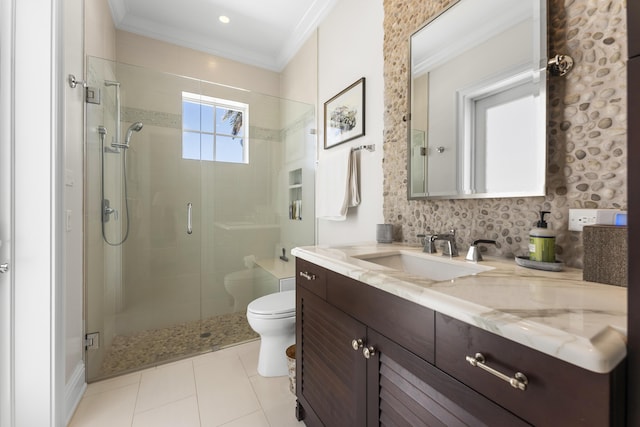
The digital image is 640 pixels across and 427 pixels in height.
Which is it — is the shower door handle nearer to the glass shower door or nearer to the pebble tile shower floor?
the glass shower door

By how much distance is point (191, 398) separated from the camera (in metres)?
1.53

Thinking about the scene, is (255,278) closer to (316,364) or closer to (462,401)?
(316,364)

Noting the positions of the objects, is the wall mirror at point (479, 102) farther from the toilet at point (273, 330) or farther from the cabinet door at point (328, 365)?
the toilet at point (273, 330)

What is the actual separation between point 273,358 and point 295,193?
148 cm

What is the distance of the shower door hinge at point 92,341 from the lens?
5.48ft

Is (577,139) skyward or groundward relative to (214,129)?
groundward

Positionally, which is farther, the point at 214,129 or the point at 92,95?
the point at 214,129

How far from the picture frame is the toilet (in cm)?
131

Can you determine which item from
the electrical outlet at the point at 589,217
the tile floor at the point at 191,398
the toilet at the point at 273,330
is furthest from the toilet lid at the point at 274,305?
the electrical outlet at the point at 589,217

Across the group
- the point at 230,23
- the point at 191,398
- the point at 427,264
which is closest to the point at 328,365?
the point at 427,264

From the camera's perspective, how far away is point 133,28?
101 inches

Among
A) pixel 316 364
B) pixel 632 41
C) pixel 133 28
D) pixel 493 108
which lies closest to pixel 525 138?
pixel 493 108

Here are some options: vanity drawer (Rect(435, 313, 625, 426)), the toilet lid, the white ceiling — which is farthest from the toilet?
the white ceiling

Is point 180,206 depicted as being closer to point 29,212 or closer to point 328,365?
point 29,212
